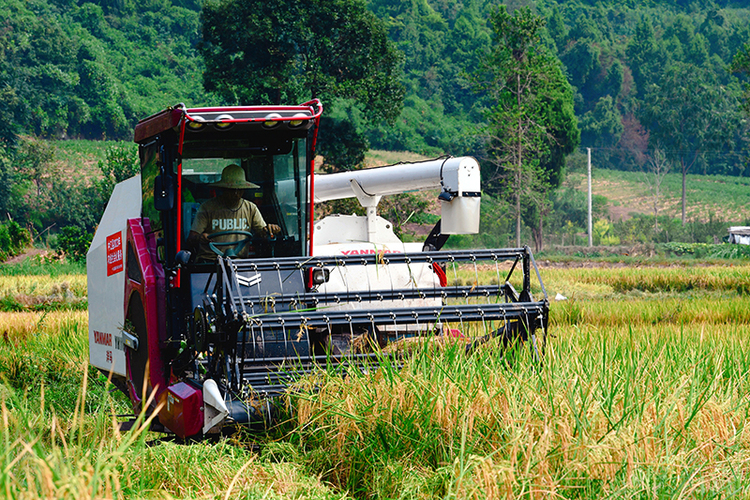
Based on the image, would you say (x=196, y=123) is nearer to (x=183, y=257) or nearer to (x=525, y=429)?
(x=183, y=257)

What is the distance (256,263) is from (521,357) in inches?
75.5

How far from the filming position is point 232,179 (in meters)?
6.54

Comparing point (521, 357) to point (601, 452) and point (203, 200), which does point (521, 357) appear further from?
point (203, 200)

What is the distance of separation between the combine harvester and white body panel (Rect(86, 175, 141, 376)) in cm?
2

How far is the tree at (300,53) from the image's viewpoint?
30922 millimetres

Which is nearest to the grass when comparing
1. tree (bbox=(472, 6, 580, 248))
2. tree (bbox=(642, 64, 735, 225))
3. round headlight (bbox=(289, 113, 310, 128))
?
tree (bbox=(642, 64, 735, 225))

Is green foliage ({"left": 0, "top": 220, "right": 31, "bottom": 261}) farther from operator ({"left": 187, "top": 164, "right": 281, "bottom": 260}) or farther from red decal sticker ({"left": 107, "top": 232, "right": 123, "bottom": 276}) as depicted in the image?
operator ({"left": 187, "top": 164, "right": 281, "bottom": 260})

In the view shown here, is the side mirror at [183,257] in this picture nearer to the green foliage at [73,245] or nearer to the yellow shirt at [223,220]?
the yellow shirt at [223,220]

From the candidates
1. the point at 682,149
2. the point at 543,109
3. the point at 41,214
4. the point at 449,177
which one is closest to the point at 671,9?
the point at 682,149

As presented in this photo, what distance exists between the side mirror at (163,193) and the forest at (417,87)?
85.2ft

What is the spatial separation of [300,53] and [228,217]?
27.4m

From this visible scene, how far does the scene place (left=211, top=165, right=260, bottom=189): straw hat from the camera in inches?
257

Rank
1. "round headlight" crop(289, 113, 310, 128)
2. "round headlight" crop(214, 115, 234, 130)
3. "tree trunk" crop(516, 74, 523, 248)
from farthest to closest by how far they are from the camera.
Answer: "tree trunk" crop(516, 74, 523, 248) < "round headlight" crop(289, 113, 310, 128) < "round headlight" crop(214, 115, 234, 130)

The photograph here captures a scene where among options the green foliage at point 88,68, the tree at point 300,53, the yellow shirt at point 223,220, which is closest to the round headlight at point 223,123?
the yellow shirt at point 223,220
